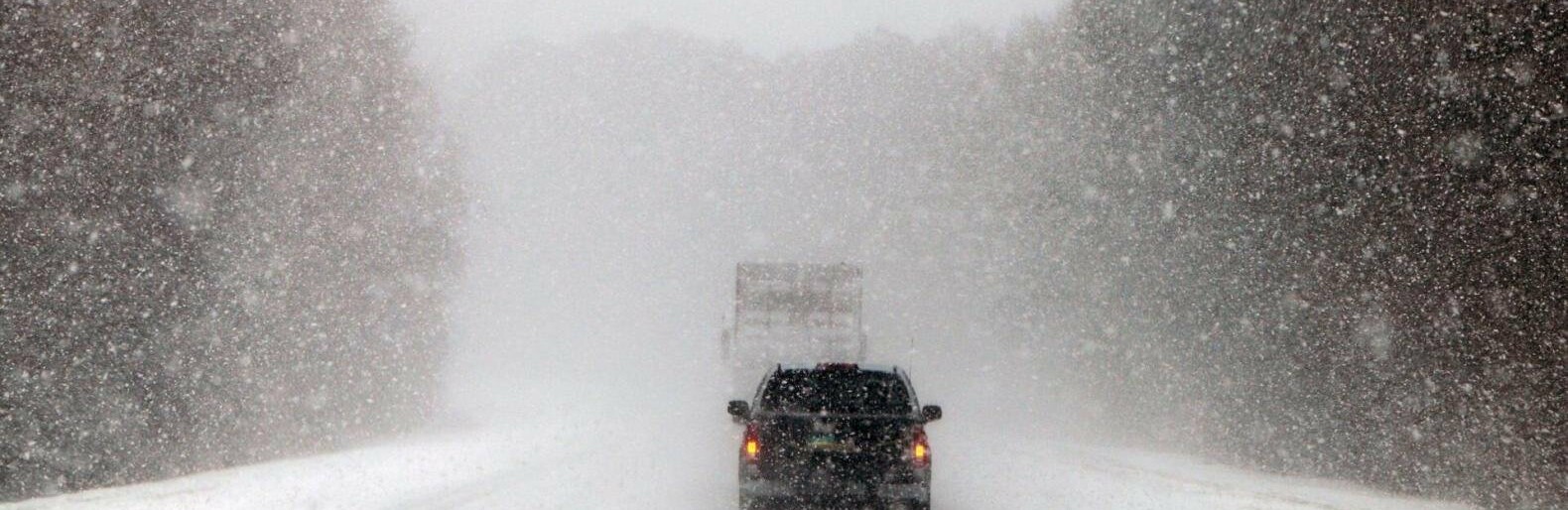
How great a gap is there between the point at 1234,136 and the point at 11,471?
1734 centimetres

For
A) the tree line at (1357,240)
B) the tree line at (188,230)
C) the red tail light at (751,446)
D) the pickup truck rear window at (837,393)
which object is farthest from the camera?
the tree line at (188,230)

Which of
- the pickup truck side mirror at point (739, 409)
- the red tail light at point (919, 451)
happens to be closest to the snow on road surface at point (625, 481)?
the pickup truck side mirror at point (739, 409)

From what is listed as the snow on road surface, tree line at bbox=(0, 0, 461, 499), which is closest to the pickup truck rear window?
the snow on road surface

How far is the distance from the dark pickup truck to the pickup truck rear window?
18mm

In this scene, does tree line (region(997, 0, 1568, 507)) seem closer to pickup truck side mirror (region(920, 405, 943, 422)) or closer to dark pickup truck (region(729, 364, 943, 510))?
pickup truck side mirror (region(920, 405, 943, 422))

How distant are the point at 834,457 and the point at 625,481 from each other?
5073 millimetres

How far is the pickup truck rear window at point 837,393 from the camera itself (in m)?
9.90

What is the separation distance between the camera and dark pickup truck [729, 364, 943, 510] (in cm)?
958

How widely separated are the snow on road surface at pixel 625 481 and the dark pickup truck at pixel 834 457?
248 cm

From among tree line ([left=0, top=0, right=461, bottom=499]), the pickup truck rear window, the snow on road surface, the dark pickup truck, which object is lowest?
the snow on road surface

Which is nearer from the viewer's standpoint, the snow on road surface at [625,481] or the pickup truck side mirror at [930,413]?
the pickup truck side mirror at [930,413]

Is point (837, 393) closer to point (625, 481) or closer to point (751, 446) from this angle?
point (751, 446)

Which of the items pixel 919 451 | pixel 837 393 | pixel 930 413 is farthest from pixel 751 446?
pixel 930 413

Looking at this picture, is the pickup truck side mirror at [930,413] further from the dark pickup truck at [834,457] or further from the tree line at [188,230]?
the tree line at [188,230]
